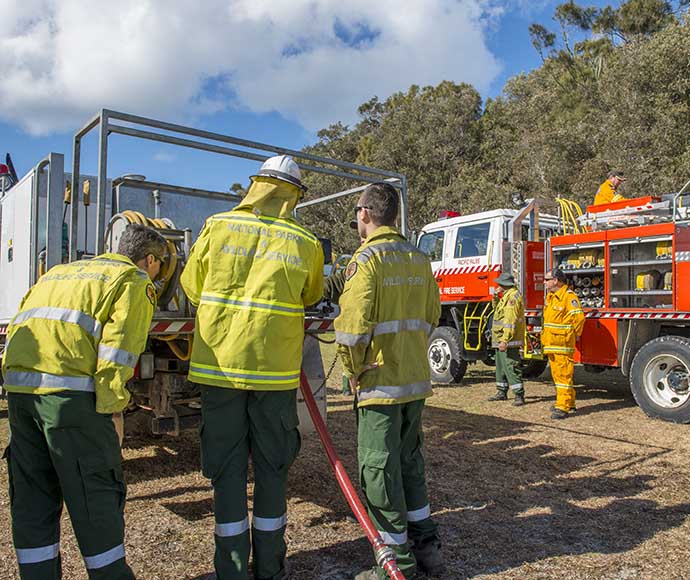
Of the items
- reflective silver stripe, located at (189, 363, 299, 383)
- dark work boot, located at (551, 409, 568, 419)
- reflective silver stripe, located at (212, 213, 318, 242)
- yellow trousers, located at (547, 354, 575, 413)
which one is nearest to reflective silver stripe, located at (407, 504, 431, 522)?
reflective silver stripe, located at (189, 363, 299, 383)

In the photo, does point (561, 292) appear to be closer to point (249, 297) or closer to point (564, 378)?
point (564, 378)

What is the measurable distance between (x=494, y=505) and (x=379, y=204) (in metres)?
2.33

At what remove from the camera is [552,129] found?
1030 inches

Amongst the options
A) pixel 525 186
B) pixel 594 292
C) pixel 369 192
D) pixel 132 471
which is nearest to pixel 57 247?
pixel 132 471

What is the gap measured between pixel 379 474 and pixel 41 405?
5.10 ft

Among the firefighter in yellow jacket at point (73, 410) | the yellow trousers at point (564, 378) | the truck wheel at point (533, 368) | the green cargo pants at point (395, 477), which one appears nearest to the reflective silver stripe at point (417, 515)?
the green cargo pants at point (395, 477)

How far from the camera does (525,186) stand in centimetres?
2728

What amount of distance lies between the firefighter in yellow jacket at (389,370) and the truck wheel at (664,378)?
500 centimetres

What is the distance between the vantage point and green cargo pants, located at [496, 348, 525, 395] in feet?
27.5

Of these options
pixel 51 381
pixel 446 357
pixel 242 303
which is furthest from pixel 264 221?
pixel 446 357

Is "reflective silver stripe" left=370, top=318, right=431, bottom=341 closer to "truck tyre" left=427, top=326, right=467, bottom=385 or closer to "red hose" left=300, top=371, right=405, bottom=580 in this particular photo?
"red hose" left=300, top=371, right=405, bottom=580

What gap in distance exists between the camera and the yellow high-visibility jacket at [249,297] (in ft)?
9.29

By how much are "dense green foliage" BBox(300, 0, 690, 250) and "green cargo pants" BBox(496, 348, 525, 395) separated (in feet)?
35.3

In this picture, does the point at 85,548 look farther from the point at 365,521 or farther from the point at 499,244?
the point at 499,244
